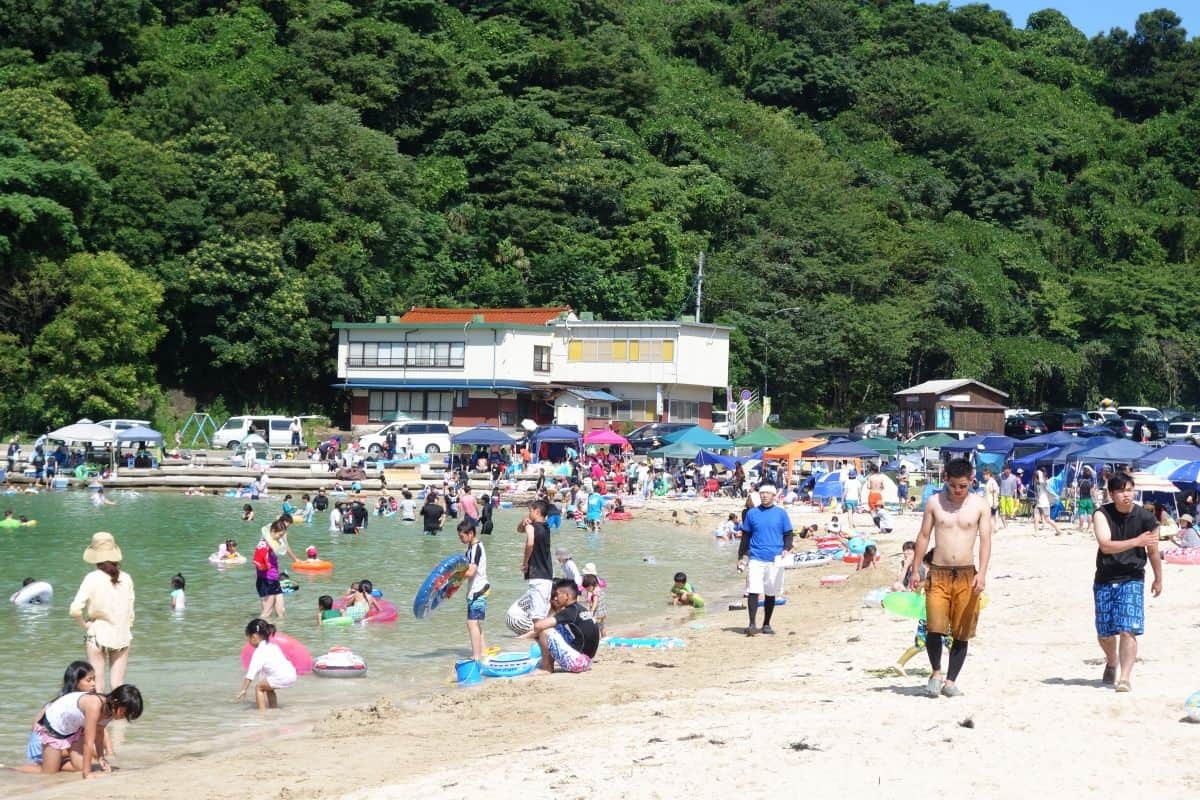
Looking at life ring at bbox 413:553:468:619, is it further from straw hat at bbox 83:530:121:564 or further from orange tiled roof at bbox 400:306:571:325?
orange tiled roof at bbox 400:306:571:325

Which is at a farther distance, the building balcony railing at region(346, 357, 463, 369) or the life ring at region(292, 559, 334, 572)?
the building balcony railing at region(346, 357, 463, 369)

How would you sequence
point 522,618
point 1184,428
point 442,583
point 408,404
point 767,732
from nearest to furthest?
point 767,732 < point 442,583 < point 522,618 < point 1184,428 < point 408,404

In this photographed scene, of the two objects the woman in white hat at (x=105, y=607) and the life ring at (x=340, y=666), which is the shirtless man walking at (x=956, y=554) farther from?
the life ring at (x=340, y=666)

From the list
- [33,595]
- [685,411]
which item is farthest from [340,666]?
[685,411]

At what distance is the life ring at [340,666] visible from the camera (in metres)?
13.0

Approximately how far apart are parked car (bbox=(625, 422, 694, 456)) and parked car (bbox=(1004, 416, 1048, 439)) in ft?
41.7

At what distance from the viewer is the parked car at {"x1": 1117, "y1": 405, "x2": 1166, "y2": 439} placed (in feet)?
155

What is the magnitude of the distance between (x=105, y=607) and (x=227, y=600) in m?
8.48

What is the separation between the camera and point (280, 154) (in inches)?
2168

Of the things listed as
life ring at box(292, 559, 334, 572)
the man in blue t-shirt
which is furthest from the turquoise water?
the man in blue t-shirt

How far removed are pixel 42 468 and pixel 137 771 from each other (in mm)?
32645

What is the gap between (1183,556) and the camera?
18.0 metres

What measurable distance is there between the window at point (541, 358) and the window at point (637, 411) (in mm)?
3332

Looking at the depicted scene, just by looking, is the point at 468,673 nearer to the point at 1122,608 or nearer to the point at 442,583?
the point at 442,583
